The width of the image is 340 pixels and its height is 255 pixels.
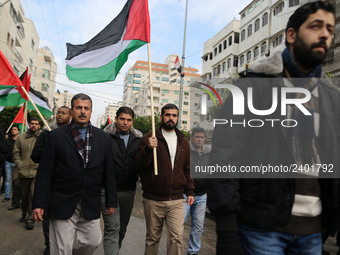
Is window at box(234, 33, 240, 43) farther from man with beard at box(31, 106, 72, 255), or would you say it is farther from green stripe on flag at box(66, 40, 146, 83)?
man with beard at box(31, 106, 72, 255)

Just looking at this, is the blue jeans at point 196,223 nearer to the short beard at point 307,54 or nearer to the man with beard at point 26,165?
the man with beard at point 26,165

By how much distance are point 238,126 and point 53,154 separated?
2.47 meters

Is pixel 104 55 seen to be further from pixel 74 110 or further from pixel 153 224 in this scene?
pixel 153 224

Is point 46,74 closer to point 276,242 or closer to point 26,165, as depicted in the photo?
point 26,165

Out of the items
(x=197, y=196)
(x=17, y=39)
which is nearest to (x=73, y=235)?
(x=197, y=196)

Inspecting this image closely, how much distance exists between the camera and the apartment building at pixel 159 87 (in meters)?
90.3

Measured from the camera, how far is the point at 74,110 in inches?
155

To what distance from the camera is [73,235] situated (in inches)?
143

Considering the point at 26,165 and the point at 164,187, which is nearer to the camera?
the point at 164,187

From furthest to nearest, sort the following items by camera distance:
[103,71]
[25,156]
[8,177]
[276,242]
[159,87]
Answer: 1. [159,87]
2. [8,177]
3. [25,156]
4. [103,71]
5. [276,242]

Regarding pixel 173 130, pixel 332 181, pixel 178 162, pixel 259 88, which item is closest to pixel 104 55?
pixel 173 130

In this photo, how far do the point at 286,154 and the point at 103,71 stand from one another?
4175mm

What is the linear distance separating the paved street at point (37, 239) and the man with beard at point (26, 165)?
0.39 metres

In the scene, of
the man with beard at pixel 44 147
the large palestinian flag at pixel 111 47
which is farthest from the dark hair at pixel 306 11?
the large palestinian flag at pixel 111 47
